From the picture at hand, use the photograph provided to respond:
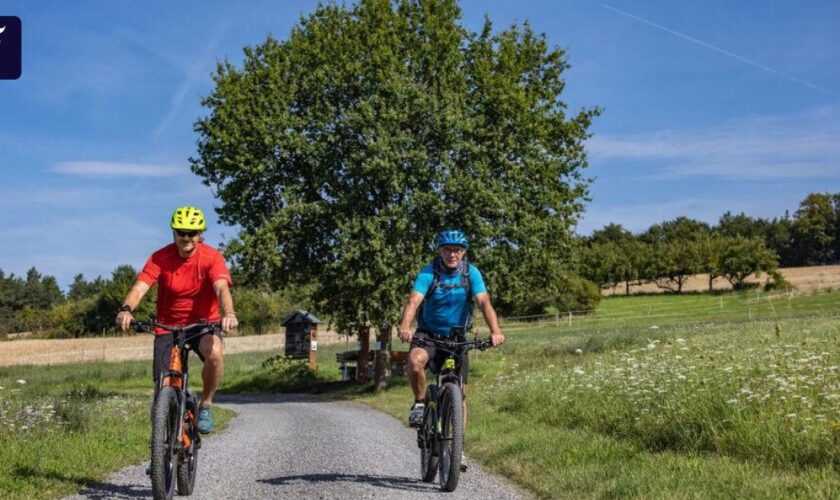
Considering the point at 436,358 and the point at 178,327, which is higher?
the point at 178,327

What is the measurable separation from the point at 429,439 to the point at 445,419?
401 millimetres

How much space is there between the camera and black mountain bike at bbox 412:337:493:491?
24.9 feet

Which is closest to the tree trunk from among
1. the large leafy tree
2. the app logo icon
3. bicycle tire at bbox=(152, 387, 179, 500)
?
the large leafy tree

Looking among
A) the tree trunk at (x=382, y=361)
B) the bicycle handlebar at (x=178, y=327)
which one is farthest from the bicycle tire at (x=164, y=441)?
the tree trunk at (x=382, y=361)

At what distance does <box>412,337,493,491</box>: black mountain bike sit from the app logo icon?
1260cm

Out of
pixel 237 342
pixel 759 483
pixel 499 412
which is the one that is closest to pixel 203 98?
pixel 499 412

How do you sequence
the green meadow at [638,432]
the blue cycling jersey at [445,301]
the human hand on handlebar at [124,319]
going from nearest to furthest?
the human hand on handlebar at [124,319] → the green meadow at [638,432] → the blue cycling jersey at [445,301]

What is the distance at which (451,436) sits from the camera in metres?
7.68

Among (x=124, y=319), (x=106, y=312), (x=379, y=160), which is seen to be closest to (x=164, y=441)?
(x=124, y=319)

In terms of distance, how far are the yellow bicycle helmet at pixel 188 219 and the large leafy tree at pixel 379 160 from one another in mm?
17187

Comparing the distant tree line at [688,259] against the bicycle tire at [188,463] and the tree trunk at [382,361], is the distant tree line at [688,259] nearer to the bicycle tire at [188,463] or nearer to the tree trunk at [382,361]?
the tree trunk at [382,361]

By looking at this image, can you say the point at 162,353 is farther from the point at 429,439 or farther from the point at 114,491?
the point at 429,439

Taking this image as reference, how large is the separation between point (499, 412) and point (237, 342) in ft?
179

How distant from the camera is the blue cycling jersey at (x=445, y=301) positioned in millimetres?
8023
